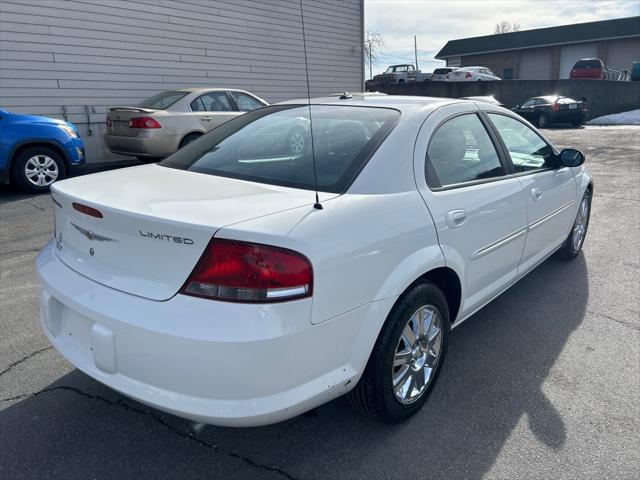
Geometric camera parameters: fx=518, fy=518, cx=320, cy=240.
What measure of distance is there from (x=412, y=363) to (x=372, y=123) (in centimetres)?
128

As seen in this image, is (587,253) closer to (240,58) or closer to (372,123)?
(372,123)

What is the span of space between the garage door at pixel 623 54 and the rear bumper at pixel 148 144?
130ft

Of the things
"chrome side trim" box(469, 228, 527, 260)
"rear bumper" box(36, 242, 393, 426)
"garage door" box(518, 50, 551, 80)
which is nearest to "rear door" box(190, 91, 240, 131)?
"chrome side trim" box(469, 228, 527, 260)

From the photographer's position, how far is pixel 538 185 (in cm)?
368

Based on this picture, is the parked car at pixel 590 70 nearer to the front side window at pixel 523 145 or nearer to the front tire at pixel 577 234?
the front tire at pixel 577 234

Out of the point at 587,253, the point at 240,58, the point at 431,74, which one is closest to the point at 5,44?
the point at 240,58

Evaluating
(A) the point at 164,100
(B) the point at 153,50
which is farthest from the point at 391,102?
(B) the point at 153,50

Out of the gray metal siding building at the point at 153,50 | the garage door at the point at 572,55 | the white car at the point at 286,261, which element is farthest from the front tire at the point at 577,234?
the garage door at the point at 572,55

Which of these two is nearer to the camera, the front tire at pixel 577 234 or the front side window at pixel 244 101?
the front tire at pixel 577 234

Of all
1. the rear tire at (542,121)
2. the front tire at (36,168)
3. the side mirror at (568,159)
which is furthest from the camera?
the rear tire at (542,121)

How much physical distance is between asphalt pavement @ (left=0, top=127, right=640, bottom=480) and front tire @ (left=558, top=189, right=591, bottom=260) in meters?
1.03

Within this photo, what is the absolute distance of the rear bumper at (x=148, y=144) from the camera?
9.09 metres

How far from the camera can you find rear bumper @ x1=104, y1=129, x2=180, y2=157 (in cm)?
909

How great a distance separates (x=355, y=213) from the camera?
7.19 ft
